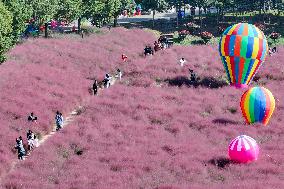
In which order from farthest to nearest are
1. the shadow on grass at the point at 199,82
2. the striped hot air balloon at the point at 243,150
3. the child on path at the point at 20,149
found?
the shadow on grass at the point at 199,82 < the child on path at the point at 20,149 < the striped hot air balloon at the point at 243,150

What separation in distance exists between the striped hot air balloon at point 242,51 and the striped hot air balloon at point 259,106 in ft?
32.6

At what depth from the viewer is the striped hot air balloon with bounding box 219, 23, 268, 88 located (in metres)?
43.3

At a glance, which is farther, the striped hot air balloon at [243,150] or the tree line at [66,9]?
the tree line at [66,9]

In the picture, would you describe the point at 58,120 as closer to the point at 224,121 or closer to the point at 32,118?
the point at 32,118

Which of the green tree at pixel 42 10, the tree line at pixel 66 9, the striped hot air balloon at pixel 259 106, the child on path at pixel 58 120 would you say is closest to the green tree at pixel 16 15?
the tree line at pixel 66 9

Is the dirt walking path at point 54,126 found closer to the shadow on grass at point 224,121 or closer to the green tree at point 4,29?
the green tree at point 4,29

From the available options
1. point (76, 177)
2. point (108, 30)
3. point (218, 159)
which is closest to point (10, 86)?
point (76, 177)

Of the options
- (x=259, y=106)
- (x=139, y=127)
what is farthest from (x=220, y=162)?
(x=259, y=106)

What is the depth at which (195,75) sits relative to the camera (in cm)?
4831

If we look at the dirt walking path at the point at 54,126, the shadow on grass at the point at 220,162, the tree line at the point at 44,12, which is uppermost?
the tree line at the point at 44,12

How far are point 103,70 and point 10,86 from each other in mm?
14460

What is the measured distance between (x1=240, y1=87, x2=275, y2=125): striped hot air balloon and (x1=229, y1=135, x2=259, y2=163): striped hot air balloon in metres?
8.45

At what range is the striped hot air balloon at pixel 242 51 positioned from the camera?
43.3 metres

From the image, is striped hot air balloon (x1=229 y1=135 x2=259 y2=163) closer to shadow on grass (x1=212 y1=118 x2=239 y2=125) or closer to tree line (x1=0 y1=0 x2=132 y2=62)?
shadow on grass (x1=212 y1=118 x2=239 y2=125)
